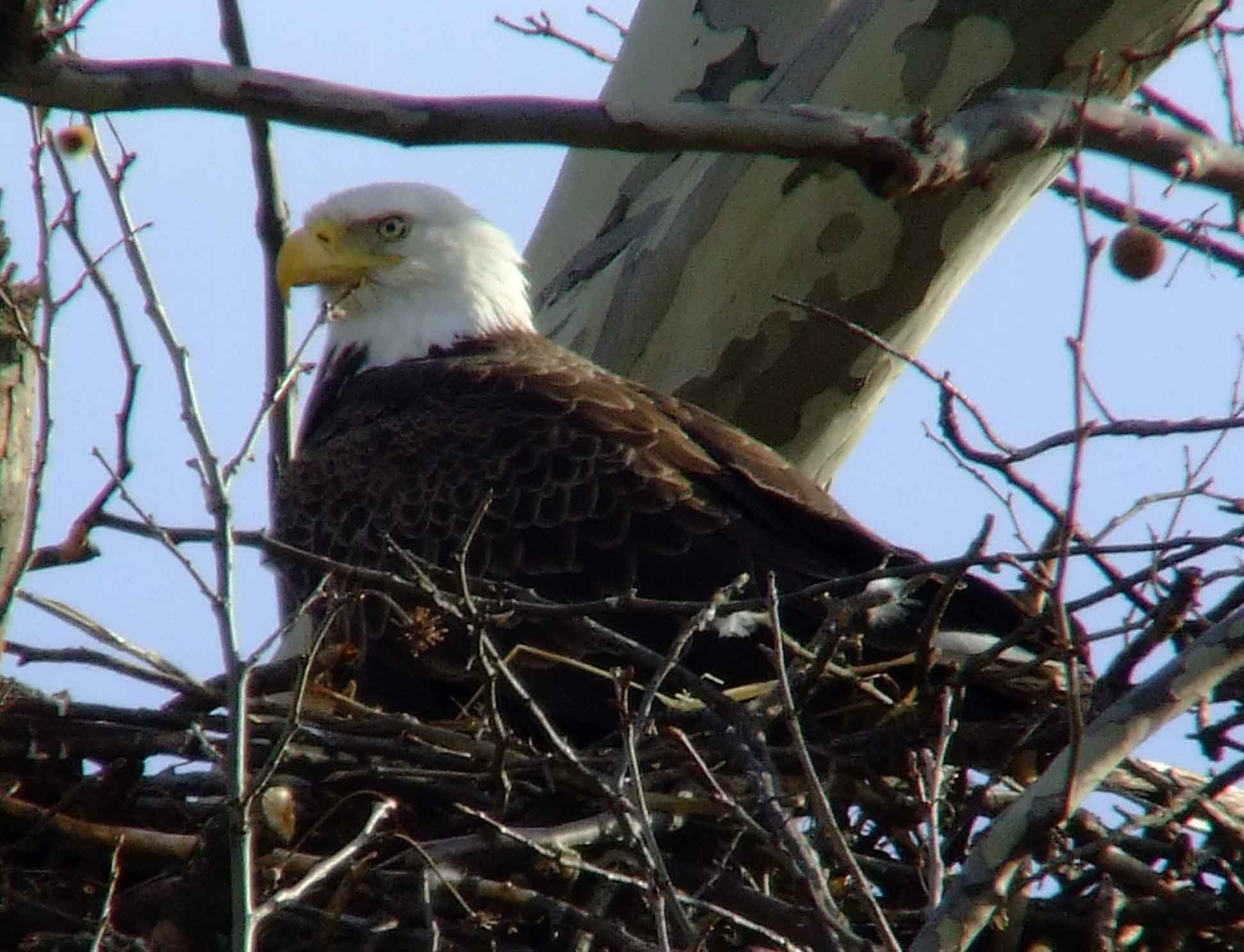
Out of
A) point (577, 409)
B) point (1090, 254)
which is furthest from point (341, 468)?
point (1090, 254)

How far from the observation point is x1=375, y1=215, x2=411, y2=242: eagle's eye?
20.4 feet

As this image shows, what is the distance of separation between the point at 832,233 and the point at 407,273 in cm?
148

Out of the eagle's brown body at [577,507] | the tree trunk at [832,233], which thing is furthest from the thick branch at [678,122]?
the eagle's brown body at [577,507]

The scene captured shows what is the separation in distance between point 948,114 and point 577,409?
1.17 meters

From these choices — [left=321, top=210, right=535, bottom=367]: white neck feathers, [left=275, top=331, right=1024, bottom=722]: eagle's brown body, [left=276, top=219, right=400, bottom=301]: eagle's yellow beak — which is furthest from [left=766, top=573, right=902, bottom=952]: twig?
[left=321, top=210, right=535, bottom=367]: white neck feathers

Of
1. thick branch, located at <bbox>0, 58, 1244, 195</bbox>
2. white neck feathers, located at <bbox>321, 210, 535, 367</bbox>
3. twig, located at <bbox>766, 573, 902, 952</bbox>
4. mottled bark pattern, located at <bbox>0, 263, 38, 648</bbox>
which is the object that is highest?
white neck feathers, located at <bbox>321, 210, 535, 367</bbox>

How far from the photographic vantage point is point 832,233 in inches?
210

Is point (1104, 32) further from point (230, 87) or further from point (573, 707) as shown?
point (230, 87)

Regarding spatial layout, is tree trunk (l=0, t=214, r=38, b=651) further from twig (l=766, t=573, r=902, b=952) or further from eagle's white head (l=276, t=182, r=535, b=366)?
eagle's white head (l=276, t=182, r=535, b=366)

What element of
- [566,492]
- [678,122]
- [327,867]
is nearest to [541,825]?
[327,867]

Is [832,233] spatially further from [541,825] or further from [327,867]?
[327,867]

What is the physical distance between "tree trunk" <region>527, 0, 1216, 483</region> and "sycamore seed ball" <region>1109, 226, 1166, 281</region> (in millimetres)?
847

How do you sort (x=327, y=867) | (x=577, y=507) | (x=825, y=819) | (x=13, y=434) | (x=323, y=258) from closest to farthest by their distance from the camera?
(x=13, y=434) < (x=825, y=819) < (x=327, y=867) < (x=577, y=507) < (x=323, y=258)

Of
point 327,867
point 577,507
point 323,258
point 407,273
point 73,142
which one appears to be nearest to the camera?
point 327,867
